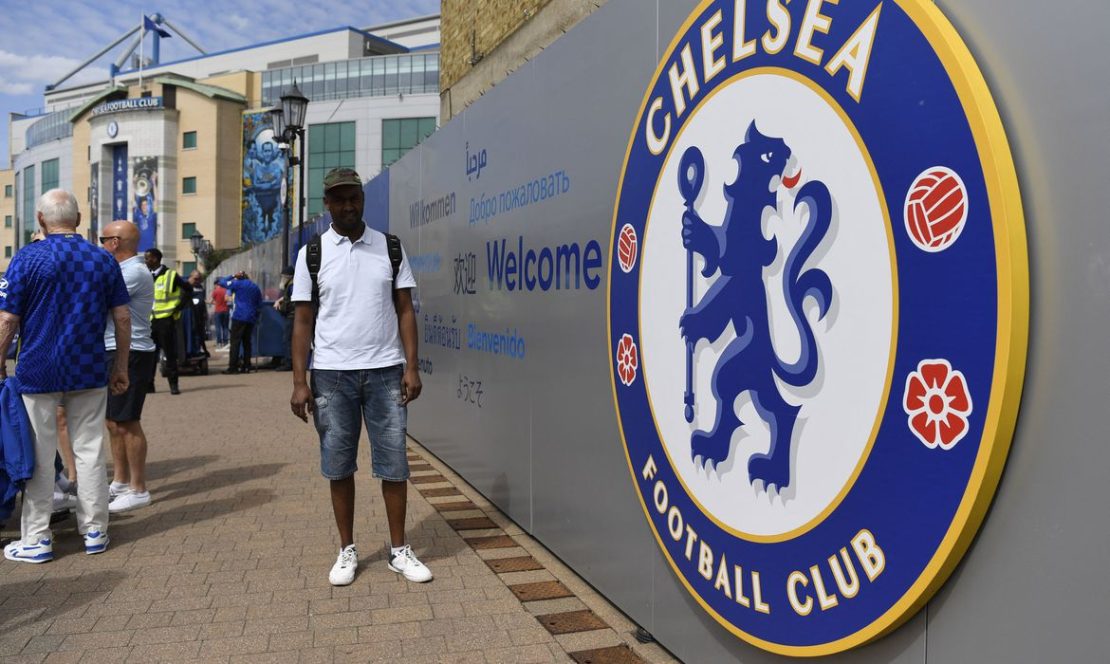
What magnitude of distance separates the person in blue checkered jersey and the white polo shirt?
4.40 ft

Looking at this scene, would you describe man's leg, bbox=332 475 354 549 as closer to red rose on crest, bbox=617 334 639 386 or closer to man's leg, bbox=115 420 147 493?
red rose on crest, bbox=617 334 639 386

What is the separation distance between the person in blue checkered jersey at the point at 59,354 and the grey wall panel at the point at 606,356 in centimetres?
224

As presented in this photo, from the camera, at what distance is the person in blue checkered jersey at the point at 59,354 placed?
14.4ft

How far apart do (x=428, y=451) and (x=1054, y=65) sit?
6.43 m

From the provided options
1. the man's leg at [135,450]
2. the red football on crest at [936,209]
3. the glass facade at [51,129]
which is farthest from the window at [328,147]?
the red football on crest at [936,209]

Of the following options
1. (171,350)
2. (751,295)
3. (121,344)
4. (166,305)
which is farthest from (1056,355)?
(171,350)

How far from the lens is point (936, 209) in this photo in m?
1.86

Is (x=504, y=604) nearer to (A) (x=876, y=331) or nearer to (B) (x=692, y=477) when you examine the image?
(B) (x=692, y=477)

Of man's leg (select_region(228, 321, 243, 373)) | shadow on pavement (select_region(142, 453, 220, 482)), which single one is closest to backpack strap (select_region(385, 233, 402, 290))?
shadow on pavement (select_region(142, 453, 220, 482))

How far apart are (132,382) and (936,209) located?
5.32 metres

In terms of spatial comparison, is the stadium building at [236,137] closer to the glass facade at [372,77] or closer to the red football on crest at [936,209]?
the glass facade at [372,77]

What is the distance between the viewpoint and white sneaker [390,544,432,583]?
4090 mm

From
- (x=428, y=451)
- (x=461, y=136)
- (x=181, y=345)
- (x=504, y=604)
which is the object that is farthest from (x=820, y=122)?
(x=181, y=345)

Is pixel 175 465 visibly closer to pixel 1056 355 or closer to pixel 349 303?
pixel 349 303
